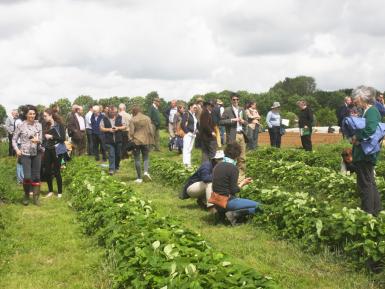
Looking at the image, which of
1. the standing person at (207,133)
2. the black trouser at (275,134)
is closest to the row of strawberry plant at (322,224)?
the standing person at (207,133)

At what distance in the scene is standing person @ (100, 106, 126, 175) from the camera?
1437cm

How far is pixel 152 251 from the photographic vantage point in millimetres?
5102

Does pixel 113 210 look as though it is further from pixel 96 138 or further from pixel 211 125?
pixel 96 138

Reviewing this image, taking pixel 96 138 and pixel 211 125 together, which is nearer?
pixel 211 125

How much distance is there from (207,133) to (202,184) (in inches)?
120

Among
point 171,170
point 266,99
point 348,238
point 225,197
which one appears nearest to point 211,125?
point 171,170

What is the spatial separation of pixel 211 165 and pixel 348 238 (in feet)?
12.0

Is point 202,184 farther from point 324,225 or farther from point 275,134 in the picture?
point 275,134

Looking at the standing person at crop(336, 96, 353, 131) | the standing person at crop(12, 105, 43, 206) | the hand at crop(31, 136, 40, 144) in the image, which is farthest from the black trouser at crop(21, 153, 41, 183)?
the standing person at crop(336, 96, 353, 131)

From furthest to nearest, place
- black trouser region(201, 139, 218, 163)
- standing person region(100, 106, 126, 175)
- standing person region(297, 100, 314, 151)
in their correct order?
standing person region(297, 100, 314, 151) → standing person region(100, 106, 126, 175) → black trouser region(201, 139, 218, 163)

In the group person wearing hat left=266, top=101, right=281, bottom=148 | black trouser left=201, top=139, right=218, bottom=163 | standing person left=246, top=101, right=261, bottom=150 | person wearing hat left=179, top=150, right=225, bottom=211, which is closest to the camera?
person wearing hat left=179, top=150, right=225, bottom=211

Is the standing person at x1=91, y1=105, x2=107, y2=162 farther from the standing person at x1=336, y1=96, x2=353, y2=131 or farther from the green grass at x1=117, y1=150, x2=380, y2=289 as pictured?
the green grass at x1=117, y1=150, x2=380, y2=289

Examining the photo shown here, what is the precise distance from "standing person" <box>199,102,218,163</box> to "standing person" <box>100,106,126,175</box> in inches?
131

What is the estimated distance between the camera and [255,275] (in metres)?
4.32
